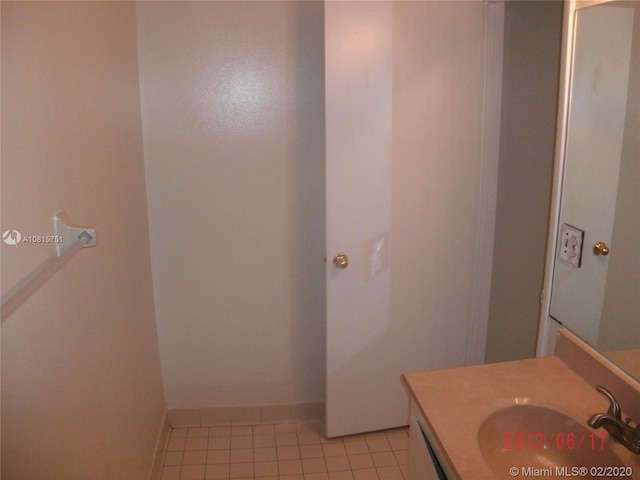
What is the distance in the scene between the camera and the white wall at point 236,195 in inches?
90.0

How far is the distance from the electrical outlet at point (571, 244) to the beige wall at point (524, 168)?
1.71ft

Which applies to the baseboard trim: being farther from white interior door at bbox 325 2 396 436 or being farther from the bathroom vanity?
the bathroom vanity

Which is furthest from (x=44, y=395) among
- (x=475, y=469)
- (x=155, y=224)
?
(x=155, y=224)

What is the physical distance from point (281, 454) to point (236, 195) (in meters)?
1.18

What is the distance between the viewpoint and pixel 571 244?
1577 mm

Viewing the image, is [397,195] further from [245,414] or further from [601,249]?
[245,414]

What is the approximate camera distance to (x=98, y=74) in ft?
5.48

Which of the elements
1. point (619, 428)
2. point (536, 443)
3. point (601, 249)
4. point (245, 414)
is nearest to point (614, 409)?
point (619, 428)

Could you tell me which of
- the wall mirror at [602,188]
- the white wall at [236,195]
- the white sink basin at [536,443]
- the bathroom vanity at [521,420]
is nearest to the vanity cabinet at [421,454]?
the bathroom vanity at [521,420]

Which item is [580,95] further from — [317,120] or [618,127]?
[317,120]

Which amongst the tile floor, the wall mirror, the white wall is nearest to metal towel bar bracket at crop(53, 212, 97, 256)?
the white wall

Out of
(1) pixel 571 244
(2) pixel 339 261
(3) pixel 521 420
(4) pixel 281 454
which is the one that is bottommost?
Answer: (4) pixel 281 454

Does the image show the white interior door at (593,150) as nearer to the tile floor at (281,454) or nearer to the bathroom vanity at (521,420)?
the bathroom vanity at (521,420)

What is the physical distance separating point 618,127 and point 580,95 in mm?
159
